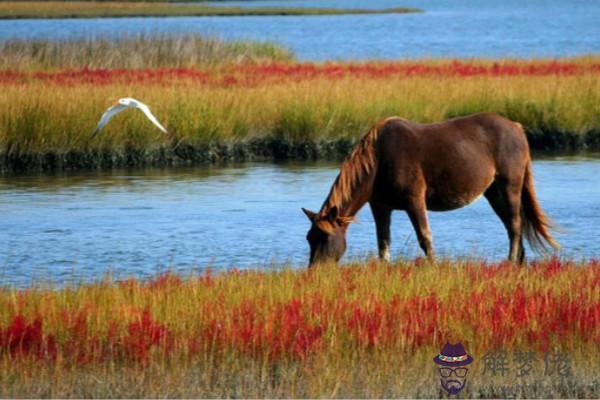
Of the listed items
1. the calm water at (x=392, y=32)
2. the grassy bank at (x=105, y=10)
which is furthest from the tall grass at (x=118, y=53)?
the grassy bank at (x=105, y=10)

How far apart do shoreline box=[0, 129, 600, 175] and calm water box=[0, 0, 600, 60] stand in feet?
78.4

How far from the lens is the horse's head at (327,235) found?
9.28 m

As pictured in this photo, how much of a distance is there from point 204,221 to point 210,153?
5.02 metres

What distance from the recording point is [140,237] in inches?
523

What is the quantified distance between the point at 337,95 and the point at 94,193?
538cm

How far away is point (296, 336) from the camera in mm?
7520

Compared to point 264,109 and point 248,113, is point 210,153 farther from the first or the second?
point 264,109

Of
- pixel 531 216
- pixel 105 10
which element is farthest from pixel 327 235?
pixel 105 10

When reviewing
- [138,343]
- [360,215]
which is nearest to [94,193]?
[360,215]

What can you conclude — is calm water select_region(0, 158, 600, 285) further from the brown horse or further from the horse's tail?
the brown horse

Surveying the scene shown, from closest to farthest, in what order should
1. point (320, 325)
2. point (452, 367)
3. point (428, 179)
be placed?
point (452, 367) < point (320, 325) < point (428, 179)

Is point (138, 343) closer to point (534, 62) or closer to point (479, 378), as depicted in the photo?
point (479, 378)

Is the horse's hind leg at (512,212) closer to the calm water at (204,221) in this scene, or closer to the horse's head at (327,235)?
the calm water at (204,221)

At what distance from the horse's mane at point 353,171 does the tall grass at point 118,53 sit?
18.8 meters
